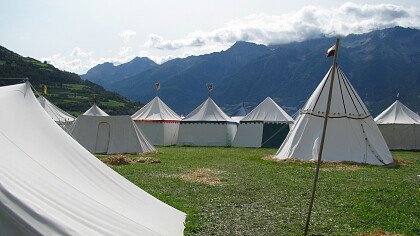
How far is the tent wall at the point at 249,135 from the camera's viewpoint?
3644cm

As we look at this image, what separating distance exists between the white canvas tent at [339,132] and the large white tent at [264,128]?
12827mm

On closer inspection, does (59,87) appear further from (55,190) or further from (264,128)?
(55,190)

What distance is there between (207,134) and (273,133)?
18.7 ft

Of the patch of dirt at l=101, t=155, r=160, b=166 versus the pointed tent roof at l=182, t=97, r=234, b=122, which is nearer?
the patch of dirt at l=101, t=155, r=160, b=166

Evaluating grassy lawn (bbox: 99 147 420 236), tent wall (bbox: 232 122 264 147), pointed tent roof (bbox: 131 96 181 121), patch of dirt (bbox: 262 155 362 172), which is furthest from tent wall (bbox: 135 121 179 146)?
grassy lawn (bbox: 99 147 420 236)

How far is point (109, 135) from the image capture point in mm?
25531

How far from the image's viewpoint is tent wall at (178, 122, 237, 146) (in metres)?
37.6

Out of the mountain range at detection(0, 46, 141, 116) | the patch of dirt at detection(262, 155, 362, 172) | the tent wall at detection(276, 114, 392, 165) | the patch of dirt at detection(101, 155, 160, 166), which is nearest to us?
the patch of dirt at detection(262, 155, 362, 172)

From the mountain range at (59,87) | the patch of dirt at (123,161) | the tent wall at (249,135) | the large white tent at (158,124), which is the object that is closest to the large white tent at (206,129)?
the large white tent at (158,124)

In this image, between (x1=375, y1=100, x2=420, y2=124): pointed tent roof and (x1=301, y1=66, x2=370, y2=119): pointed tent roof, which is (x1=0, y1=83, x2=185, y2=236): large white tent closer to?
(x1=301, y1=66, x2=370, y2=119): pointed tent roof

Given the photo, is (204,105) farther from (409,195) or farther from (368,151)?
(409,195)

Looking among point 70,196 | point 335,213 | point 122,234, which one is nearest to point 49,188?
point 70,196

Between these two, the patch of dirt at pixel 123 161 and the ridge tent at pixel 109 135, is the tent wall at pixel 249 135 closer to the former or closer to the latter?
the ridge tent at pixel 109 135

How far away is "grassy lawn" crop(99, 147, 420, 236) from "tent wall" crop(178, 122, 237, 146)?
18.2 meters
